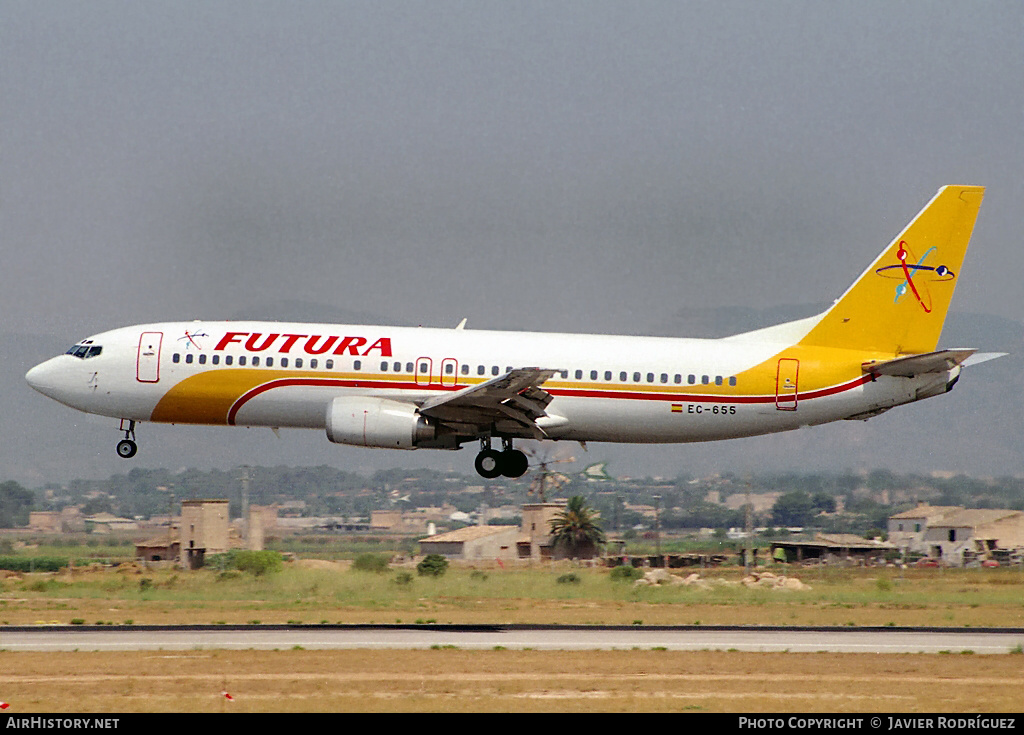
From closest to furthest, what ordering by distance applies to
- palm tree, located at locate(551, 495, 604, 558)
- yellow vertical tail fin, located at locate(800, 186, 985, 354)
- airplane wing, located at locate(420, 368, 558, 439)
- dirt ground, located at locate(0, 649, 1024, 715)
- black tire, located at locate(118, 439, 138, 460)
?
1. dirt ground, located at locate(0, 649, 1024, 715)
2. airplane wing, located at locate(420, 368, 558, 439)
3. yellow vertical tail fin, located at locate(800, 186, 985, 354)
4. black tire, located at locate(118, 439, 138, 460)
5. palm tree, located at locate(551, 495, 604, 558)

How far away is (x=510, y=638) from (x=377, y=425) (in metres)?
7.44

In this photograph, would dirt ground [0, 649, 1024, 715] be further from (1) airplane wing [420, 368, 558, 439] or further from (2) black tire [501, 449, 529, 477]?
(2) black tire [501, 449, 529, 477]

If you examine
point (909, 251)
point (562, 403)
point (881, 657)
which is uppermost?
point (909, 251)

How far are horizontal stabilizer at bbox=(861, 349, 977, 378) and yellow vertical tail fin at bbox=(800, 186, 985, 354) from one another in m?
1.11

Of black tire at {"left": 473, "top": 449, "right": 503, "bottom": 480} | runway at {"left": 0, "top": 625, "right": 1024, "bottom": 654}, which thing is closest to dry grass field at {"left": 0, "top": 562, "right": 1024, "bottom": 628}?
runway at {"left": 0, "top": 625, "right": 1024, "bottom": 654}

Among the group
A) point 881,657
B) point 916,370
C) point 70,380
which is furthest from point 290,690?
point 916,370

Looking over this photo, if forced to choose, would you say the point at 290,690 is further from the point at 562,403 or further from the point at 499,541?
the point at 499,541

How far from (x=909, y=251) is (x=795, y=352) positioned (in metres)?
4.94

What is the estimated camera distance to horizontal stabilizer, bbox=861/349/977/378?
3438 cm

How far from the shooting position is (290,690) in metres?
22.4

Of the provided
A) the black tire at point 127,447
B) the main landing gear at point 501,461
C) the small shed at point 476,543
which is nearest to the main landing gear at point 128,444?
the black tire at point 127,447

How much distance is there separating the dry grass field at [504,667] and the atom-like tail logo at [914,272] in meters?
9.88

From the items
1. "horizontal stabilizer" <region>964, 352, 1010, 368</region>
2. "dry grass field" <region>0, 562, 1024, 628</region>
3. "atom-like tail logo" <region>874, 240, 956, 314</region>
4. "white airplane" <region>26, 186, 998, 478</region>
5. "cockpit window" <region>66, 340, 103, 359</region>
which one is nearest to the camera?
"white airplane" <region>26, 186, 998, 478</region>
